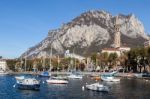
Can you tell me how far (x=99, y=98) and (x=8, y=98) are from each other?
1942 centimetres

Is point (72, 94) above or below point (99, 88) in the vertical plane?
below

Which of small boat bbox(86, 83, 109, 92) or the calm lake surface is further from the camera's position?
small boat bbox(86, 83, 109, 92)

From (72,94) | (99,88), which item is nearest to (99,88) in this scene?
(99,88)

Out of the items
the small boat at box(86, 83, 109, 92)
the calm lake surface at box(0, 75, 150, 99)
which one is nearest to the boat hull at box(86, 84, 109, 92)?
the small boat at box(86, 83, 109, 92)

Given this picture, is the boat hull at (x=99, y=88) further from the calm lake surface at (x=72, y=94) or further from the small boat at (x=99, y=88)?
the calm lake surface at (x=72, y=94)

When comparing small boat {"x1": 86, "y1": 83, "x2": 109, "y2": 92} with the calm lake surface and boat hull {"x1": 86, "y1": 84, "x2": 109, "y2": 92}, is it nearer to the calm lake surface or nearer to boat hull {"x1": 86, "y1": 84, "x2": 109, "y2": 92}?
boat hull {"x1": 86, "y1": 84, "x2": 109, "y2": 92}

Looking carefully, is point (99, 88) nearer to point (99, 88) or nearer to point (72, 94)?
point (99, 88)

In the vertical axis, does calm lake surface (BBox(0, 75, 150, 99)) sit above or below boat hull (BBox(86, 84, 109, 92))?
below

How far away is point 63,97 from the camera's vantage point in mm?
87562

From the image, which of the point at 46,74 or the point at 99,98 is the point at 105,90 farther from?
the point at 46,74

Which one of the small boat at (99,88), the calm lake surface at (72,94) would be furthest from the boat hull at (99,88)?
the calm lake surface at (72,94)

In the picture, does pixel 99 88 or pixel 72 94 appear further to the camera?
pixel 99 88

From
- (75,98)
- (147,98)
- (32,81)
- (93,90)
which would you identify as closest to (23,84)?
(32,81)

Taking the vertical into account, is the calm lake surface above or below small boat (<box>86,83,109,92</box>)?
below
